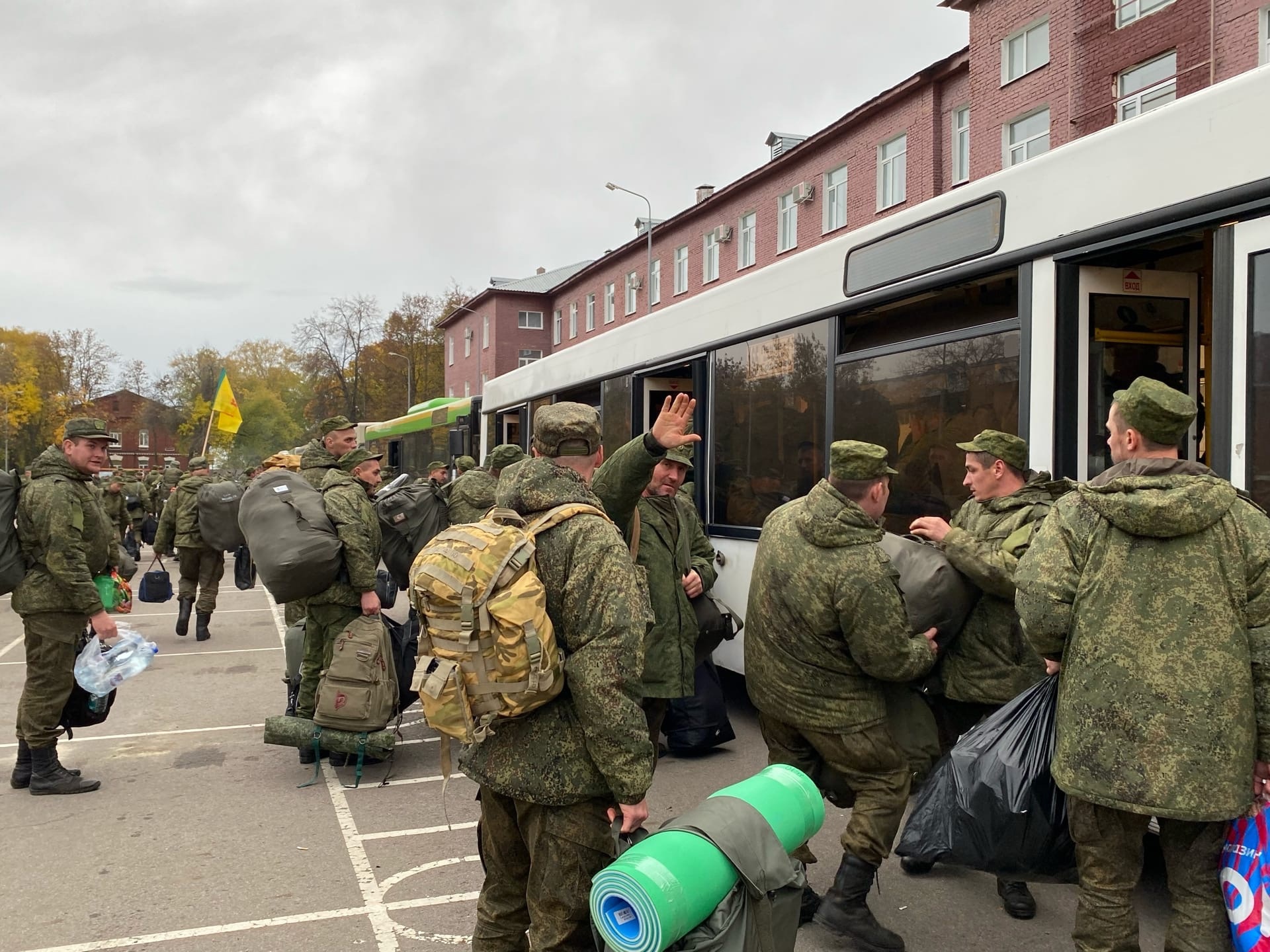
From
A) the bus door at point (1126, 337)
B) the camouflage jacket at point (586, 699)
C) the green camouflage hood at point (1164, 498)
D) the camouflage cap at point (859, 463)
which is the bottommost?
the camouflage jacket at point (586, 699)

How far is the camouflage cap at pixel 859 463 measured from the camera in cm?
351

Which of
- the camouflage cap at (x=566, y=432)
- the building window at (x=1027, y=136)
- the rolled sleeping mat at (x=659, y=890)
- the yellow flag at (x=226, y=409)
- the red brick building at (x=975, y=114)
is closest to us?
the rolled sleeping mat at (x=659, y=890)

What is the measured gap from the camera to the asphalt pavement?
3766 millimetres

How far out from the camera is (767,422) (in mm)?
6160

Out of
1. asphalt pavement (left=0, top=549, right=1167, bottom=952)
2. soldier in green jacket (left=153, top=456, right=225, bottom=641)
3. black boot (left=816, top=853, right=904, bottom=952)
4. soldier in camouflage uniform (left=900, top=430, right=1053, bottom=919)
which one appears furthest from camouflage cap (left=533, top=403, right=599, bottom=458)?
soldier in green jacket (left=153, top=456, right=225, bottom=641)

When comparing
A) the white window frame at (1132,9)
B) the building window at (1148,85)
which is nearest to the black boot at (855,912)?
the building window at (1148,85)

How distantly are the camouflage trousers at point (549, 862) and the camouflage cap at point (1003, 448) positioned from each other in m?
2.06

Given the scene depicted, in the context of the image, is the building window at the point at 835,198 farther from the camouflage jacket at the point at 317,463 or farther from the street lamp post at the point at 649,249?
the camouflage jacket at the point at 317,463

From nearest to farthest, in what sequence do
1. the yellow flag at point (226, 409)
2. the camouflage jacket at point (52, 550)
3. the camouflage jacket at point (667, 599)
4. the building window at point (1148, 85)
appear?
the camouflage jacket at point (667, 599), the camouflage jacket at point (52, 550), the building window at point (1148, 85), the yellow flag at point (226, 409)

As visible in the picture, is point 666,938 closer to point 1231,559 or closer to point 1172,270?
point 1231,559

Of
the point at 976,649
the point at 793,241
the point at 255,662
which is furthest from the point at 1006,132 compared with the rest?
the point at 976,649

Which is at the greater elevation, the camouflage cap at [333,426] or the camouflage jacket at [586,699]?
the camouflage cap at [333,426]

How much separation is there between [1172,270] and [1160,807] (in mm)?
2505

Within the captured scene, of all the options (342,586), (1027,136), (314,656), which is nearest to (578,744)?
(342,586)
